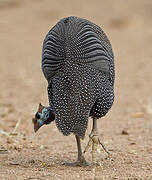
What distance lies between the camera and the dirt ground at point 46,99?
17.9 feet

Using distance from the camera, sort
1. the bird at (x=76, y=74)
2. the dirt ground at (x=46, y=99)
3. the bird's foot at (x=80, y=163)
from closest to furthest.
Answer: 1. the bird at (x=76, y=74)
2. the dirt ground at (x=46, y=99)
3. the bird's foot at (x=80, y=163)

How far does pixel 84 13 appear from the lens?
2438 cm

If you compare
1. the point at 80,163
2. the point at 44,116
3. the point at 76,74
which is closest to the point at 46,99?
the point at 44,116

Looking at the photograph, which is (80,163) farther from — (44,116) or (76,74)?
(76,74)

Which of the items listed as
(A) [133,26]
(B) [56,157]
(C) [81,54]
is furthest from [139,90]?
(A) [133,26]

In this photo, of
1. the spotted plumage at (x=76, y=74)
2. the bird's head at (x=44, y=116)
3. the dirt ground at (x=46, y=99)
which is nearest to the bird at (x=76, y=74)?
the spotted plumage at (x=76, y=74)

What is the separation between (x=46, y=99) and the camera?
10.5 m

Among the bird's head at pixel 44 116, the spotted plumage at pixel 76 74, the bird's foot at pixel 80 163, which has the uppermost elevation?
the spotted plumage at pixel 76 74

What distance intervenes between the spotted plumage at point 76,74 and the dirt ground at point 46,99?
569mm

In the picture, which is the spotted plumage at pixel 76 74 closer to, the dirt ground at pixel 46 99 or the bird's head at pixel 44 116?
the bird's head at pixel 44 116

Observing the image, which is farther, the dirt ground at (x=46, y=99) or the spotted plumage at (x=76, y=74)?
the dirt ground at (x=46, y=99)

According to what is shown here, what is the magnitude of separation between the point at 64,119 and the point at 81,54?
0.63 meters

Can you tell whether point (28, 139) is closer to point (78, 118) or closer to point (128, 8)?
point (78, 118)

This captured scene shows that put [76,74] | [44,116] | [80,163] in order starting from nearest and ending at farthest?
[76,74] → [80,163] → [44,116]
